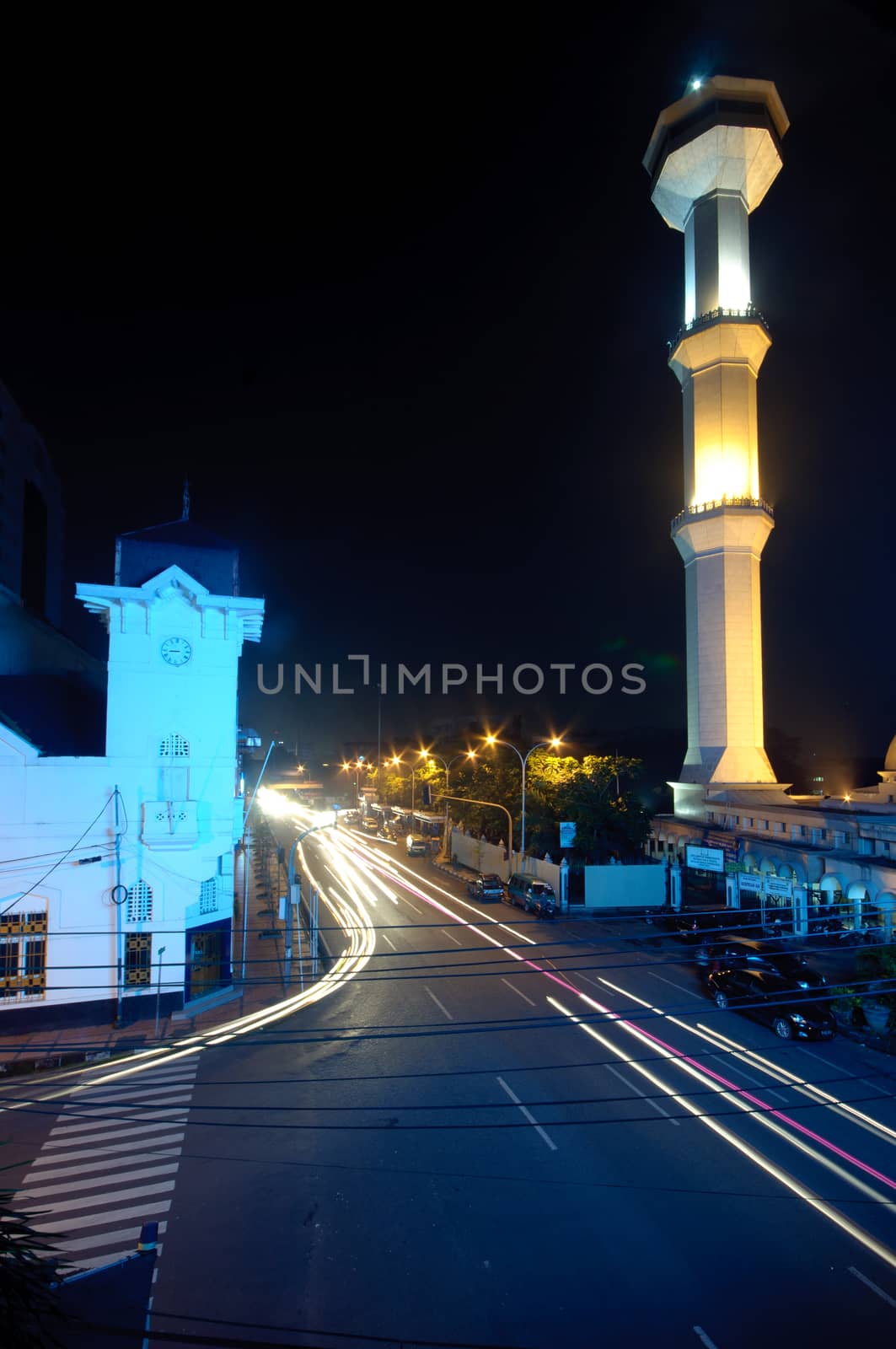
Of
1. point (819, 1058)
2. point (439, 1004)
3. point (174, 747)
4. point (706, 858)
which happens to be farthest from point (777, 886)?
point (174, 747)

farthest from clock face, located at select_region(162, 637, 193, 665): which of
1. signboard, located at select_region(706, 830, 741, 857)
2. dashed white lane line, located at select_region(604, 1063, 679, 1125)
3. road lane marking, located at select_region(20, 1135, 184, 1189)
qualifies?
signboard, located at select_region(706, 830, 741, 857)

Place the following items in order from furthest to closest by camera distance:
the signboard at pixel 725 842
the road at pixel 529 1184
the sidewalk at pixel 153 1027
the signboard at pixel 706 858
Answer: the signboard at pixel 725 842, the signboard at pixel 706 858, the sidewalk at pixel 153 1027, the road at pixel 529 1184

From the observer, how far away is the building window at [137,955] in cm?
2203

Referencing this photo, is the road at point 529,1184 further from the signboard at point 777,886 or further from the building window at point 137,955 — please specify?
the signboard at point 777,886

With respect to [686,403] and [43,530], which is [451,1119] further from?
[43,530]

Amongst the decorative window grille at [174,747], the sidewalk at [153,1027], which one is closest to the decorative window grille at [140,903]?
the sidewalk at [153,1027]

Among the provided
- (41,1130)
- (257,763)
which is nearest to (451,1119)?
(41,1130)

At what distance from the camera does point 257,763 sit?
170250 millimetres

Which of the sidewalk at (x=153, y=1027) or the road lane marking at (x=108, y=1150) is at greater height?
the road lane marking at (x=108, y=1150)

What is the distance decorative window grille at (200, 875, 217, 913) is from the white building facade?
0.05 metres

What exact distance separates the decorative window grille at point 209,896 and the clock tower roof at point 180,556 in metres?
10.1

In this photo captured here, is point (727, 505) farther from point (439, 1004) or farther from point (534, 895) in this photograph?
point (439, 1004)

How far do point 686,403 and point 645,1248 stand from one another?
2565 inches

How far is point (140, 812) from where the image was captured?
2264 cm
